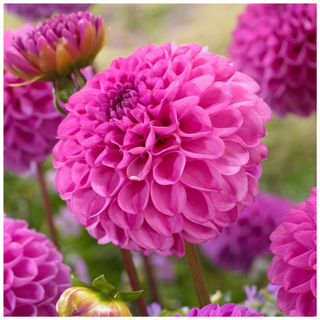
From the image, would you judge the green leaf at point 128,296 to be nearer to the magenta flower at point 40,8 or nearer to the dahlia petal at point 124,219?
the dahlia petal at point 124,219

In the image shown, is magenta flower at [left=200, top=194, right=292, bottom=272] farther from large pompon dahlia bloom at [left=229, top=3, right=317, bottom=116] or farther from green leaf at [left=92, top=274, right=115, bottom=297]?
green leaf at [left=92, top=274, right=115, bottom=297]

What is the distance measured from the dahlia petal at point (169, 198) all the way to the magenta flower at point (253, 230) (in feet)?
1.15

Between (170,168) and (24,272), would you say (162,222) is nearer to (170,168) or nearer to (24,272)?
(170,168)

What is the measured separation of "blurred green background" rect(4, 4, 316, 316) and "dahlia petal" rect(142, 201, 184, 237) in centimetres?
37

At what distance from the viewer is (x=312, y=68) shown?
54 cm

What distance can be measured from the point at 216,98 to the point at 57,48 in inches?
5.1

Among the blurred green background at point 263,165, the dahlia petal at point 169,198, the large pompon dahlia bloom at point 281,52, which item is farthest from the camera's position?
the blurred green background at point 263,165

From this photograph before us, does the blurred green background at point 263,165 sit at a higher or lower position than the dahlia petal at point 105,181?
lower

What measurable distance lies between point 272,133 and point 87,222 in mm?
843

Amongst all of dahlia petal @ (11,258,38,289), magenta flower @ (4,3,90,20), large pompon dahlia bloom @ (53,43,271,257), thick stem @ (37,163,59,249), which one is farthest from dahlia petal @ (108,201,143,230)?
magenta flower @ (4,3,90,20)

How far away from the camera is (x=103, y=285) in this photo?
0.88 ft

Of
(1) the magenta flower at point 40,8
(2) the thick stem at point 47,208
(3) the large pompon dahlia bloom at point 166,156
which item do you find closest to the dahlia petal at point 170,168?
(3) the large pompon dahlia bloom at point 166,156

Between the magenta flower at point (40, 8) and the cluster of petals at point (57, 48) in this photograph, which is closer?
the cluster of petals at point (57, 48)

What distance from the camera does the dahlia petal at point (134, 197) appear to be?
251 mm
